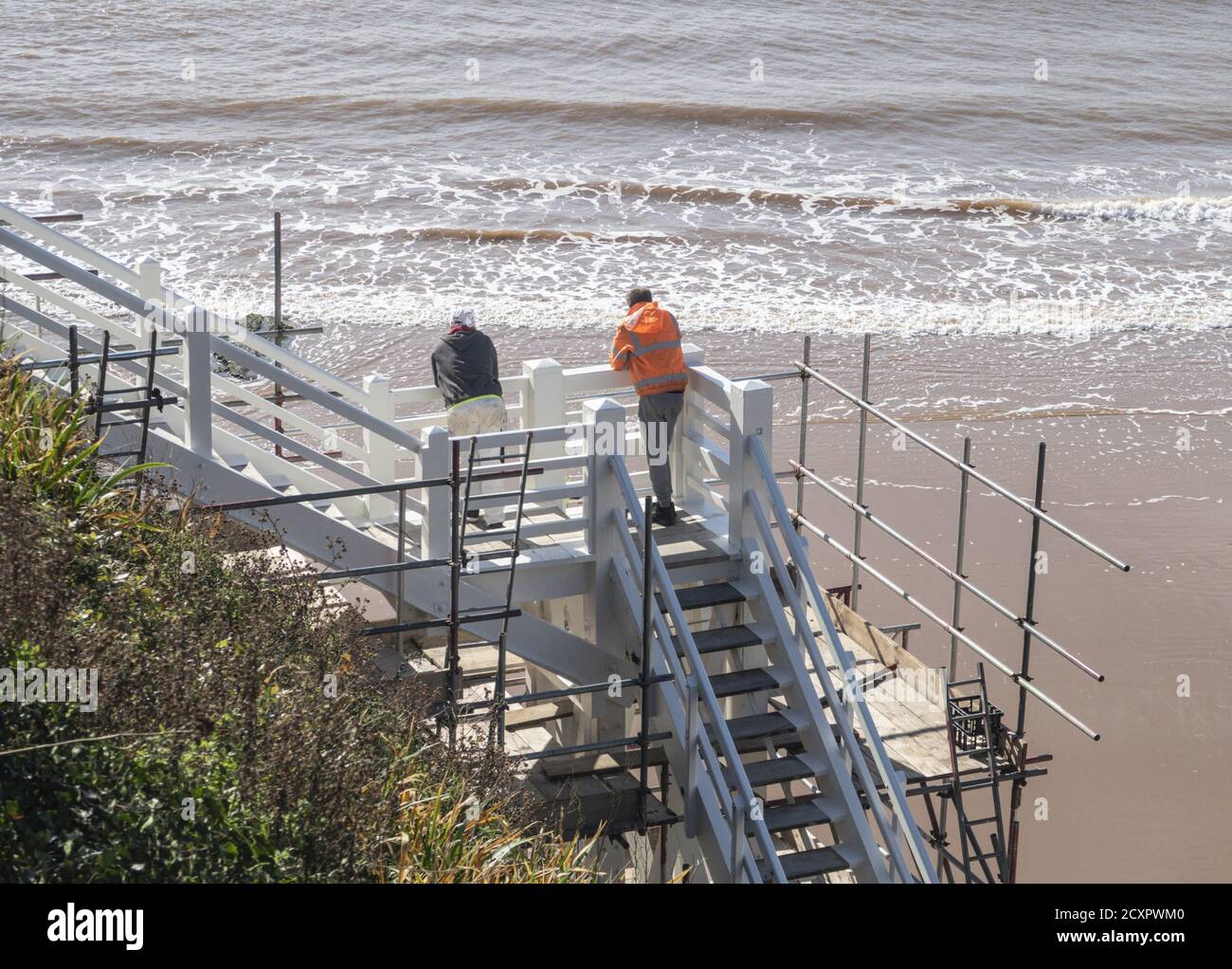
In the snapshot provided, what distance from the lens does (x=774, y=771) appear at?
10539 millimetres

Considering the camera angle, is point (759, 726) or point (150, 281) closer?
point (759, 726)

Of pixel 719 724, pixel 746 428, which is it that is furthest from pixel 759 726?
pixel 746 428

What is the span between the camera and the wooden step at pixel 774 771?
10484 millimetres

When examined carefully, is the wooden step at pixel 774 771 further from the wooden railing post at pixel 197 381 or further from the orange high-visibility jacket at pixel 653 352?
the wooden railing post at pixel 197 381

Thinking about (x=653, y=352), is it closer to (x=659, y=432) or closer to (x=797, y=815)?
(x=659, y=432)

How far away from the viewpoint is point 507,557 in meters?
10.8

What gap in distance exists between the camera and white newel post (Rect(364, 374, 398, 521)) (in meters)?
11.0

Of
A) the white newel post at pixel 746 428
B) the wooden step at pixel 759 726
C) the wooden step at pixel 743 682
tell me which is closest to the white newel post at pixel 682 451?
the white newel post at pixel 746 428

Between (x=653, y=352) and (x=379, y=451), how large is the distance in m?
2.08

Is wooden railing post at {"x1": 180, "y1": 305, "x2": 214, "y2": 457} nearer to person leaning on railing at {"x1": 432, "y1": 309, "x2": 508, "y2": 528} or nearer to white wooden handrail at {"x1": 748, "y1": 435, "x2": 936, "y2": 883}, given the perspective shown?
person leaning on railing at {"x1": 432, "y1": 309, "x2": 508, "y2": 528}

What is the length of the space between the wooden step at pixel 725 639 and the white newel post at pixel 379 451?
2291 mm

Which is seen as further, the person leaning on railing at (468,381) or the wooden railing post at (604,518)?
the person leaning on railing at (468,381)
